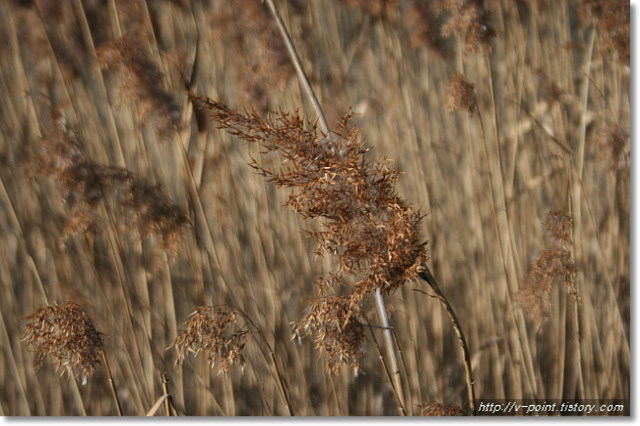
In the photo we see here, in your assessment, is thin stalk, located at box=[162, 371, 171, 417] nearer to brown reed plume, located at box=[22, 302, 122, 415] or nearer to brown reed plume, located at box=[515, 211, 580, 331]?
brown reed plume, located at box=[22, 302, 122, 415]

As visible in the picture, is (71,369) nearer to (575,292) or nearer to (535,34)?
(575,292)

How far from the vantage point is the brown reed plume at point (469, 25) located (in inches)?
42.1

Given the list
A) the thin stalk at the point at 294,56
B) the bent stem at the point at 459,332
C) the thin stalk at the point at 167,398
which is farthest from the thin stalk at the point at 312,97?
the thin stalk at the point at 167,398

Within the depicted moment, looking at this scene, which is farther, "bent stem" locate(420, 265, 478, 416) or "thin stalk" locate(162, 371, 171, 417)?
"thin stalk" locate(162, 371, 171, 417)

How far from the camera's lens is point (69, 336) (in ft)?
3.21

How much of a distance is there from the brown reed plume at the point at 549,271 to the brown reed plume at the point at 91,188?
29.9 inches

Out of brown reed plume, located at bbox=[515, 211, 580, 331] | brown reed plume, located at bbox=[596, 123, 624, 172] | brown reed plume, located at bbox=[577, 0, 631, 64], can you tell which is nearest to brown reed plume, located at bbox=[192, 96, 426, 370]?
brown reed plume, located at bbox=[515, 211, 580, 331]

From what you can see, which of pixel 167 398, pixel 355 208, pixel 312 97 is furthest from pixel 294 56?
pixel 167 398

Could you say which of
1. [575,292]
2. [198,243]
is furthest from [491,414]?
[198,243]

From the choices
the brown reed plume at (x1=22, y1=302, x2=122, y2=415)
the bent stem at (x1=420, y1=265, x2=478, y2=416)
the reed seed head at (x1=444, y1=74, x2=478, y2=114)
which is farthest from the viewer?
the reed seed head at (x1=444, y1=74, x2=478, y2=114)

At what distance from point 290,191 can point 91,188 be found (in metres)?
0.42

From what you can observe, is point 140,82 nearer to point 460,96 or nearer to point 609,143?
point 460,96

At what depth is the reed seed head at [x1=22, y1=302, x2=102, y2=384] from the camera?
979 mm

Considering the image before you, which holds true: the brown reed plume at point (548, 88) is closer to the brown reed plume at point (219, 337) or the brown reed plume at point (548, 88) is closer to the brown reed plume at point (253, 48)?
the brown reed plume at point (253, 48)
